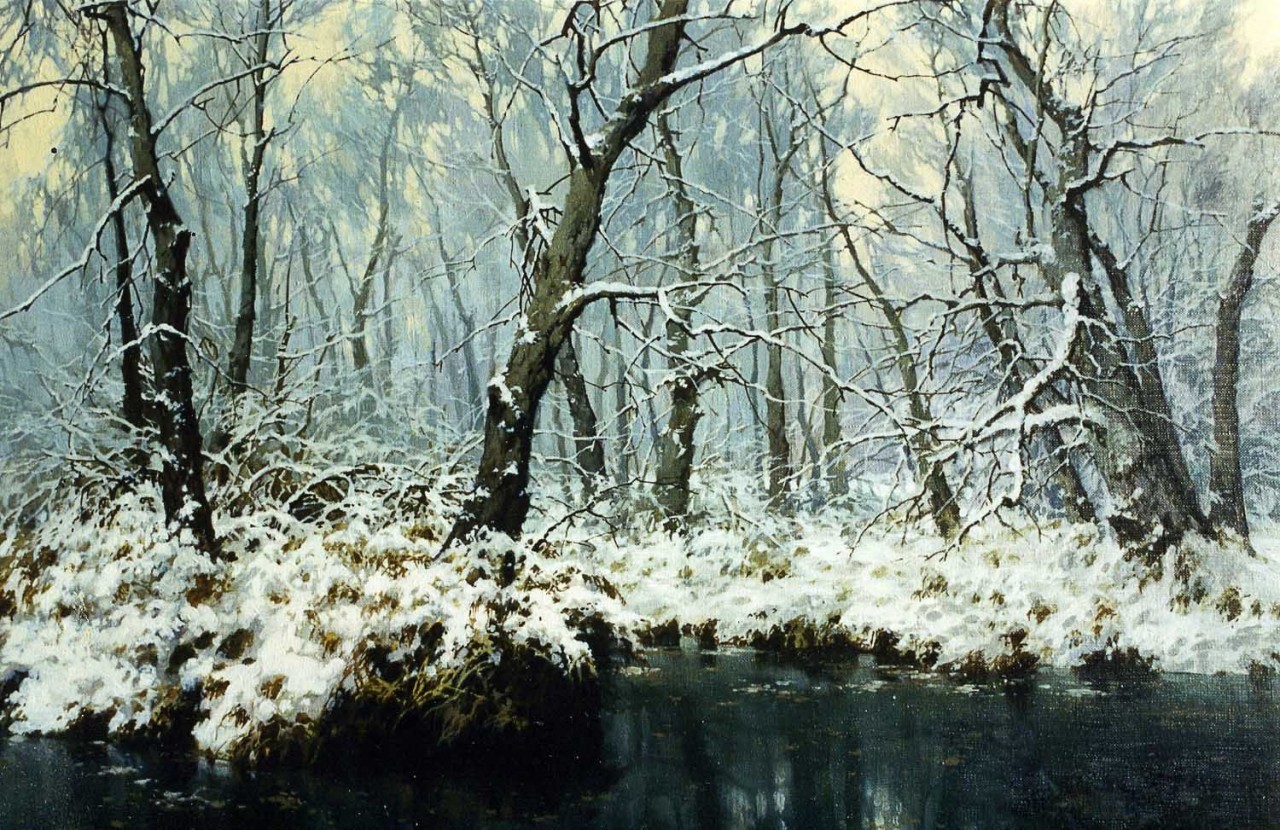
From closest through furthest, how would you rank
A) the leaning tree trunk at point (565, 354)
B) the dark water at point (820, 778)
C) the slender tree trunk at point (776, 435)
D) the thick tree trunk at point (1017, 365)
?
the dark water at point (820, 778) < the thick tree trunk at point (1017, 365) < the leaning tree trunk at point (565, 354) < the slender tree trunk at point (776, 435)

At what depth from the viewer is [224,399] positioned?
6137 mm

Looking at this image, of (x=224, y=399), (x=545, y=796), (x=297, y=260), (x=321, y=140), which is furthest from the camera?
(x=297, y=260)

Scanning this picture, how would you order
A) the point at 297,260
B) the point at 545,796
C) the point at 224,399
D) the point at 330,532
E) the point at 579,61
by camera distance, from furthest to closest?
the point at 297,260, the point at 224,399, the point at 330,532, the point at 579,61, the point at 545,796

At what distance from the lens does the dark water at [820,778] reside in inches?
147

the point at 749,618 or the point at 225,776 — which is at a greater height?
the point at 749,618

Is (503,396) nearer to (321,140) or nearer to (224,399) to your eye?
(224,399)

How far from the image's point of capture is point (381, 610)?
15.0 ft

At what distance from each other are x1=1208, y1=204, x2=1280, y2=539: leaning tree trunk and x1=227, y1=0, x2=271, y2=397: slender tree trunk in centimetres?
512

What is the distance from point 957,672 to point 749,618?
150cm

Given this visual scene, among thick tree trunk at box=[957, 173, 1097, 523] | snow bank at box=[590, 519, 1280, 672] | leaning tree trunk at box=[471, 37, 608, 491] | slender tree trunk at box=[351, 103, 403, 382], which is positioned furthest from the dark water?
slender tree trunk at box=[351, 103, 403, 382]

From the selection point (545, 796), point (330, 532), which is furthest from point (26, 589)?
point (545, 796)

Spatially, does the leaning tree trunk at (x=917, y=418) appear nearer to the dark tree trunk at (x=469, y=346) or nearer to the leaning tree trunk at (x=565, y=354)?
the leaning tree trunk at (x=565, y=354)

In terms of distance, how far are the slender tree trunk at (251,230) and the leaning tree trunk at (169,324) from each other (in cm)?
57

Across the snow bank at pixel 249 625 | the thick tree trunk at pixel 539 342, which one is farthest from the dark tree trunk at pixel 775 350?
the snow bank at pixel 249 625
